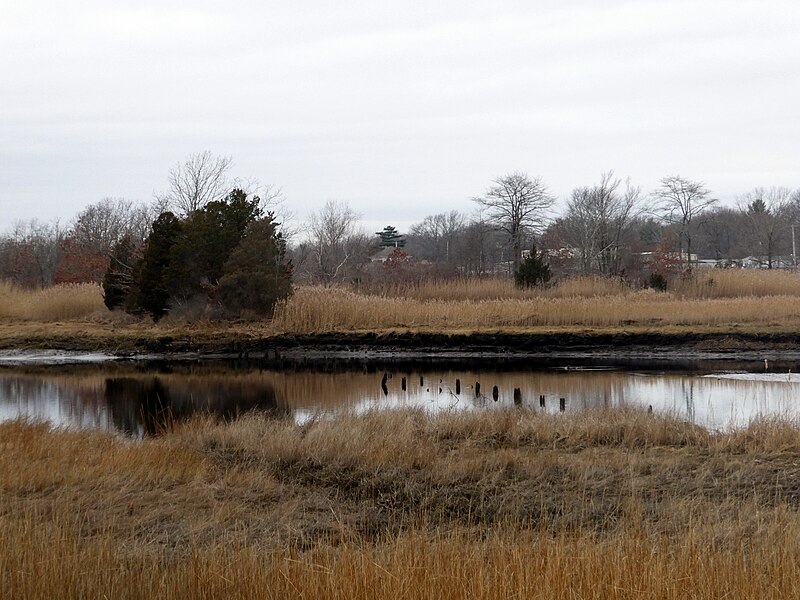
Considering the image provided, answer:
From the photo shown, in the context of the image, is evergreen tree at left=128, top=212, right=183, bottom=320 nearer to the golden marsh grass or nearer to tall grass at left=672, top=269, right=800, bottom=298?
the golden marsh grass

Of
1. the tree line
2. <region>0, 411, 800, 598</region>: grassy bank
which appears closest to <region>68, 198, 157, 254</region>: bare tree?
the tree line

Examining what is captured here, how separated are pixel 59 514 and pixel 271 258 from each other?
2456 centimetres

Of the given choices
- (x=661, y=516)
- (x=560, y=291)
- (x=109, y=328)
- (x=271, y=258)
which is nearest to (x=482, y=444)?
(x=661, y=516)

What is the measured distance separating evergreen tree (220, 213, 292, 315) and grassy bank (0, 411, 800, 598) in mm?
18305

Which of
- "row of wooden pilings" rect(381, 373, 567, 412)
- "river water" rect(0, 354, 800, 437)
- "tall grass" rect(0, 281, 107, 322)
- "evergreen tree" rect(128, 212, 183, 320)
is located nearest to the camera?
"row of wooden pilings" rect(381, 373, 567, 412)

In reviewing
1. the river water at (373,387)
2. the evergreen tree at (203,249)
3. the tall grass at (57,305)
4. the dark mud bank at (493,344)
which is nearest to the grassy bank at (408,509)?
the river water at (373,387)

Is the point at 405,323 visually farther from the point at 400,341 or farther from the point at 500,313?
the point at 500,313

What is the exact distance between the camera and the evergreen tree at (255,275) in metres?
31.8

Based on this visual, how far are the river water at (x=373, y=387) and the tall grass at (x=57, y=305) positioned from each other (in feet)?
19.0

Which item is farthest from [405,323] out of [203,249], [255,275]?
[203,249]

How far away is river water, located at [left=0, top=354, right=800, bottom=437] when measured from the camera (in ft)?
55.4

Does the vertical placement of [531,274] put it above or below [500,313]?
above

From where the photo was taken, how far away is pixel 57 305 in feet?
117

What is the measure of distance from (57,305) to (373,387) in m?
19.7
